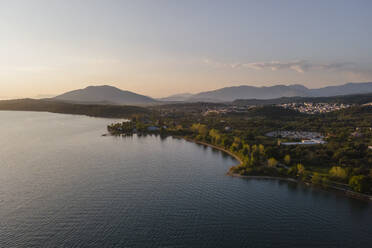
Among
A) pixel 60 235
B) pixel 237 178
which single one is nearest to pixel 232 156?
pixel 237 178

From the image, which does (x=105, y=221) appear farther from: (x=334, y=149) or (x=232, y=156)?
(x=334, y=149)

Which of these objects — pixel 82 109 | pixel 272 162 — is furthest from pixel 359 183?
pixel 82 109

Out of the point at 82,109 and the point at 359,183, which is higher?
the point at 82,109

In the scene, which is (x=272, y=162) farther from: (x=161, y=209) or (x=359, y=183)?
(x=161, y=209)

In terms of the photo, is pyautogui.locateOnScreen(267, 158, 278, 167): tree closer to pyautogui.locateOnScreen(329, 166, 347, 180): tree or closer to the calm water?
the calm water

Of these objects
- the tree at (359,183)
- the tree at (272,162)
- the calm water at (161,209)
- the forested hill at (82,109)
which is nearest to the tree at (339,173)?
the tree at (359,183)

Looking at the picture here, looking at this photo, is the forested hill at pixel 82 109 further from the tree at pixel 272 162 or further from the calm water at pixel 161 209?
the tree at pixel 272 162

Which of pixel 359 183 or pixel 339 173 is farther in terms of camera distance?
pixel 339 173
